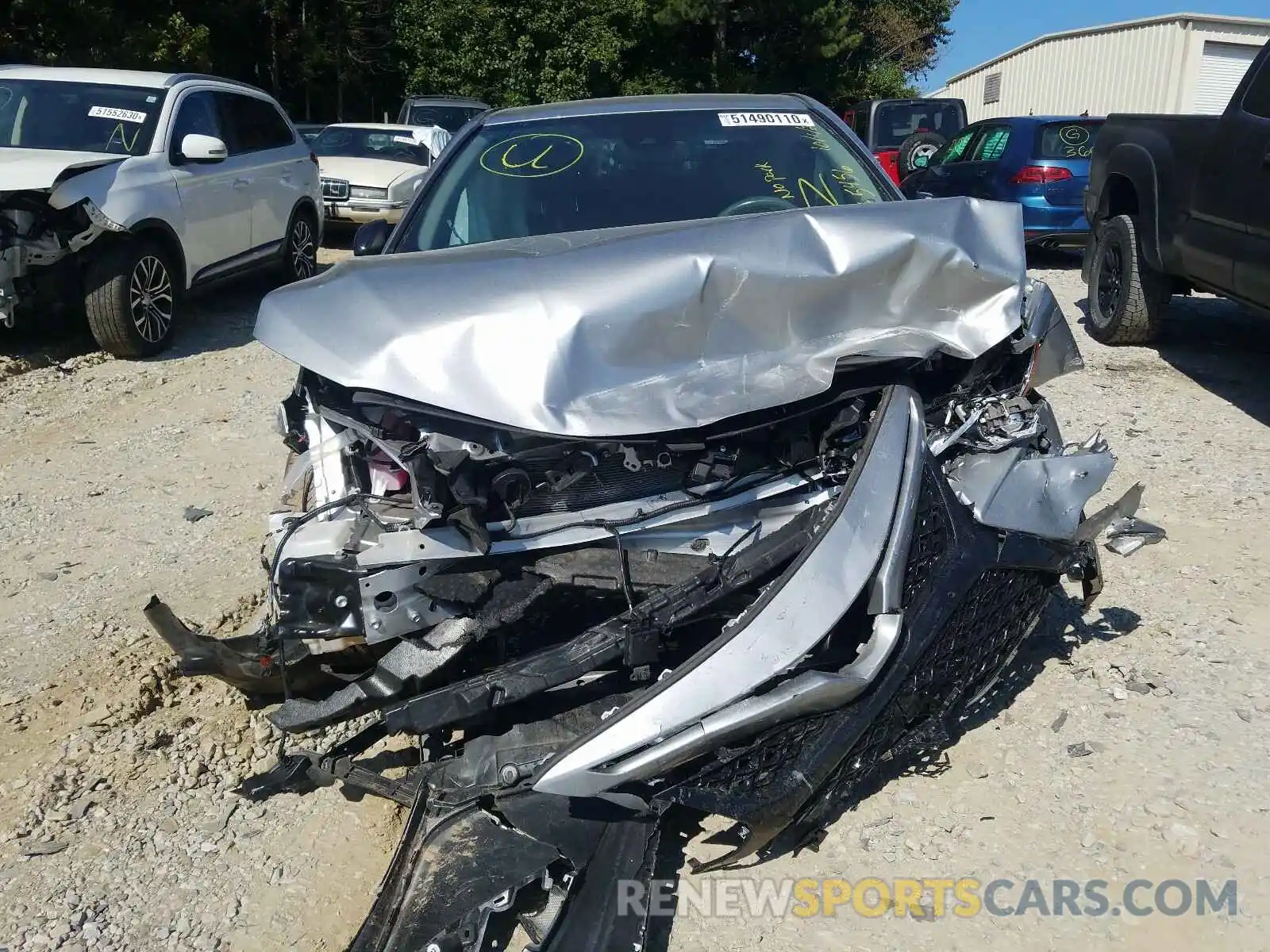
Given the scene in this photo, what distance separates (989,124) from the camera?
11203 mm

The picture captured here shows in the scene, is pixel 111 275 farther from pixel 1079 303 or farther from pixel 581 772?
pixel 1079 303

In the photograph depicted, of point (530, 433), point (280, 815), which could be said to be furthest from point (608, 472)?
point (280, 815)

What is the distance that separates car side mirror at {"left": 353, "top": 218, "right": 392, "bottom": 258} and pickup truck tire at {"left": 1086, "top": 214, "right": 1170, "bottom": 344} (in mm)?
5300

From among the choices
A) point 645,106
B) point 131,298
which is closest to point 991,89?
point 131,298

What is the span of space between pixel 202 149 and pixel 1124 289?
21.4ft

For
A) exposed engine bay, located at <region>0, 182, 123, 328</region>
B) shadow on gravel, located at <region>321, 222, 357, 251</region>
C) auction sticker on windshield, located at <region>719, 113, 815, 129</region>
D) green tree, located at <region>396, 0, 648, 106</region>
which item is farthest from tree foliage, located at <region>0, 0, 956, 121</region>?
auction sticker on windshield, located at <region>719, 113, 815, 129</region>

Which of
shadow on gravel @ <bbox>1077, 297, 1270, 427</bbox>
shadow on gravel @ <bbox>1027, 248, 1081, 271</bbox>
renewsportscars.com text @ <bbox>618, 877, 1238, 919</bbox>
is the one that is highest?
renewsportscars.com text @ <bbox>618, 877, 1238, 919</bbox>

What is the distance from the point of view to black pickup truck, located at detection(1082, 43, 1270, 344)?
5668mm

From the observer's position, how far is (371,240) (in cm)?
401

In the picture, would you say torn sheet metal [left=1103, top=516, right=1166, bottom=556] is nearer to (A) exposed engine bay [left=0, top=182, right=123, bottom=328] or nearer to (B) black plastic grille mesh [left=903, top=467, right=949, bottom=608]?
(B) black plastic grille mesh [left=903, top=467, right=949, bottom=608]

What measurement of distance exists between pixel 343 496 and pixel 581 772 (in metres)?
1.04

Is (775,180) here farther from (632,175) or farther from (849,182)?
(632,175)

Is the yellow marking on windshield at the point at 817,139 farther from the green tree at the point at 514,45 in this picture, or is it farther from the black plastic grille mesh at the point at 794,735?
the green tree at the point at 514,45

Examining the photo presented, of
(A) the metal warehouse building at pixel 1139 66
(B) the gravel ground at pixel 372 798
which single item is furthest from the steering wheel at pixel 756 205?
(A) the metal warehouse building at pixel 1139 66
